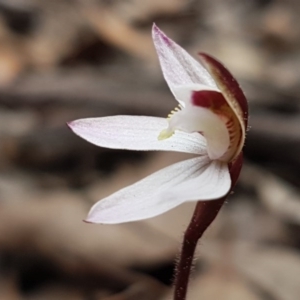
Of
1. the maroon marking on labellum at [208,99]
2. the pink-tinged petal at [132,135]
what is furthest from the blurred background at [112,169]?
the maroon marking on labellum at [208,99]

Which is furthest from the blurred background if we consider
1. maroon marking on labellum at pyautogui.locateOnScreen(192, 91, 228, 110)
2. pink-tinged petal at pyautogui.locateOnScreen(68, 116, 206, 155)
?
maroon marking on labellum at pyautogui.locateOnScreen(192, 91, 228, 110)

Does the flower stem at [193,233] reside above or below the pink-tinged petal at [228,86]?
below

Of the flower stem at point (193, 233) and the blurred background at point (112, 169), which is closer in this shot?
the flower stem at point (193, 233)

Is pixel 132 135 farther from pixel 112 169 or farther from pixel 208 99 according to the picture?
pixel 112 169

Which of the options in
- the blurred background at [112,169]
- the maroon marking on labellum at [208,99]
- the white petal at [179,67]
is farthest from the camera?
the blurred background at [112,169]

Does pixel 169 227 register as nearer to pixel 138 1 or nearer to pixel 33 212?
pixel 33 212

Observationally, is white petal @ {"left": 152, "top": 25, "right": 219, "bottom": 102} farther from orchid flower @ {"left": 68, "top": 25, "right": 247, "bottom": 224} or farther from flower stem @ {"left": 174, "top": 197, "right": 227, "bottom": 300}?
flower stem @ {"left": 174, "top": 197, "right": 227, "bottom": 300}

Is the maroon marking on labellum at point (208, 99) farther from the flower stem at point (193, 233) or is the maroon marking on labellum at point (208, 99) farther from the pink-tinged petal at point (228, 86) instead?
the flower stem at point (193, 233)

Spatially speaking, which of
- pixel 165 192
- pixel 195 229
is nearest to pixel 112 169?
pixel 195 229

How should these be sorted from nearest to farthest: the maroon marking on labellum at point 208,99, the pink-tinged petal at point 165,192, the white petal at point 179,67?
1. the pink-tinged petal at point 165,192
2. the maroon marking on labellum at point 208,99
3. the white petal at point 179,67
